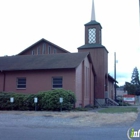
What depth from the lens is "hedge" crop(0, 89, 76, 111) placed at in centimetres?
2352

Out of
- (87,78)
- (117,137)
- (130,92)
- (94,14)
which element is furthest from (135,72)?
(117,137)

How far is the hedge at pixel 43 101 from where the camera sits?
23.5 meters

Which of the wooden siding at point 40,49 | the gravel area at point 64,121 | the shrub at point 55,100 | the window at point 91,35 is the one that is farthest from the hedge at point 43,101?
the wooden siding at point 40,49

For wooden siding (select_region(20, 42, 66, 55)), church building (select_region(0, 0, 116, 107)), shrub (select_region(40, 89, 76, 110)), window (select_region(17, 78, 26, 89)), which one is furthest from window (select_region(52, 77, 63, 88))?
wooden siding (select_region(20, 42, 66, 55))

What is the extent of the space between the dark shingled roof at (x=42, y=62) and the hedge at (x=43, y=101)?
392 centimetres

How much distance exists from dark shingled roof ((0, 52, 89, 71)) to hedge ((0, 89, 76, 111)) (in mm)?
3925

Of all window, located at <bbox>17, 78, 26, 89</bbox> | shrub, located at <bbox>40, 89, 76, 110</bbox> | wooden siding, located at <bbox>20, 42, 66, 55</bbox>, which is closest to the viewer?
shrub, located at <bbox>40, 89, 76, 110</bbox>

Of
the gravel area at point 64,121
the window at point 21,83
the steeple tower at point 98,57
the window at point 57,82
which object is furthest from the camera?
the steeple tower at point 98,57

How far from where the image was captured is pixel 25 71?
29.2 meters

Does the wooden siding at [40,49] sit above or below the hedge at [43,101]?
above

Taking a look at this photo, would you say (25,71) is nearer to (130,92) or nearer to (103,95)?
(103,95)

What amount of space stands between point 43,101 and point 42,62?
7038 mm

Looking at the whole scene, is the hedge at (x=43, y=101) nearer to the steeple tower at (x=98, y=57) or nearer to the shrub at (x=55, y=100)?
the shrub at (x=55, y=100)

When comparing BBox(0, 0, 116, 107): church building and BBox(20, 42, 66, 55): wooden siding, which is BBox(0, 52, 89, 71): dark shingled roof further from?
BBox(20, 42, 66, 55): wooden siding
